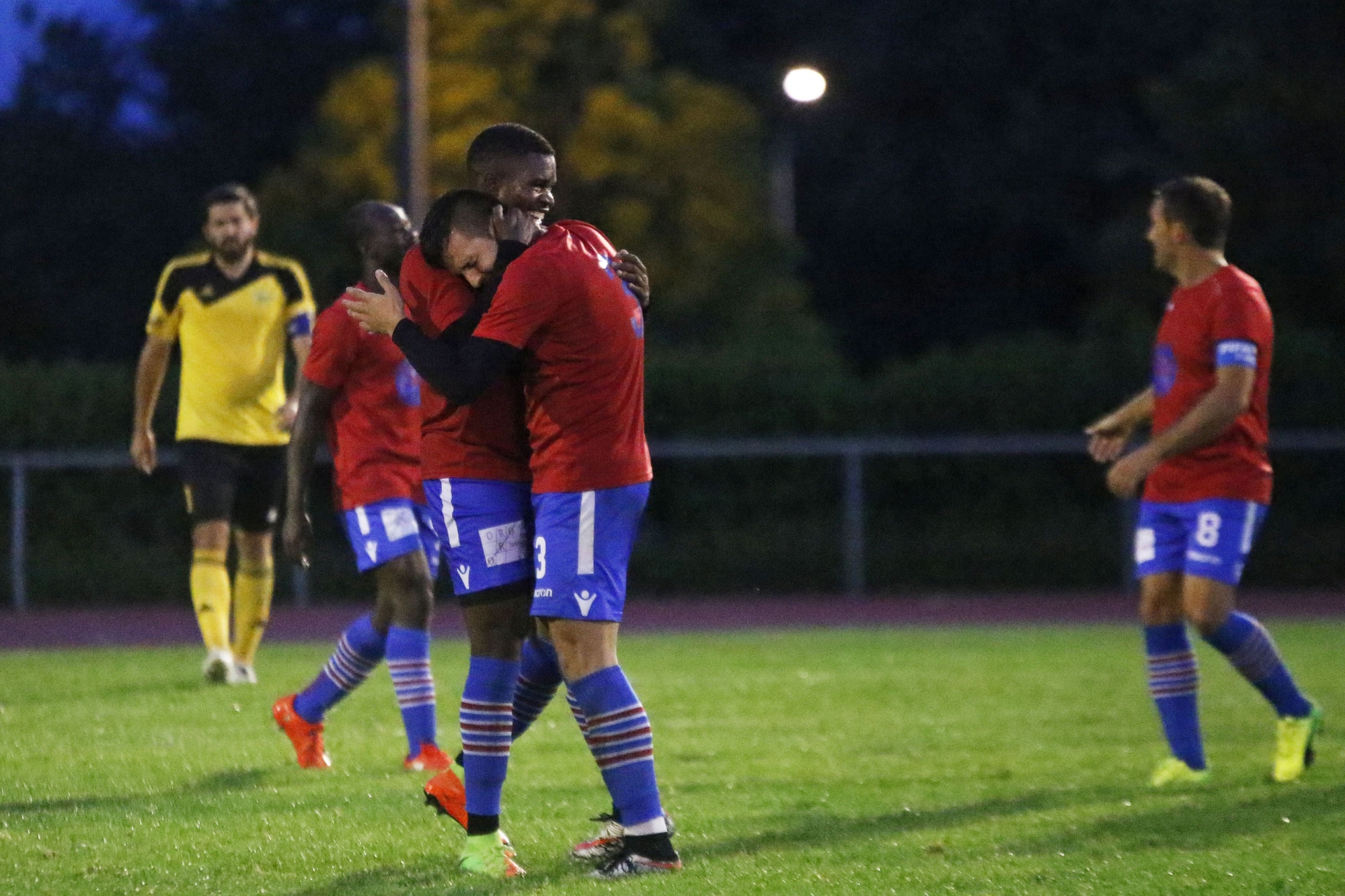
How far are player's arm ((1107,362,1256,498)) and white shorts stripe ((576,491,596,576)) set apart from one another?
2.34m

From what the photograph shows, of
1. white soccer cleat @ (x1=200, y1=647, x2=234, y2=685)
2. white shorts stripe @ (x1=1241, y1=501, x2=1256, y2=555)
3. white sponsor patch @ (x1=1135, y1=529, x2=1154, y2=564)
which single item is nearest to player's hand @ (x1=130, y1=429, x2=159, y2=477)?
white soccer cleat @ (x1=200, y1=647, x2=234, y2=685)

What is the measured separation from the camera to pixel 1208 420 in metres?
7.00

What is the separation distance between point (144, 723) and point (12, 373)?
9.57 metres

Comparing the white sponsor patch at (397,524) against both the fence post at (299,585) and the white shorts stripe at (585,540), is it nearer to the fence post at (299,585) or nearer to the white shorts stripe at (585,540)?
the white shorts stripe at (585,540)

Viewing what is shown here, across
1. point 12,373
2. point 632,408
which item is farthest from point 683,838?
point 12,373

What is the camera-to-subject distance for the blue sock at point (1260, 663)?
24.3 ft

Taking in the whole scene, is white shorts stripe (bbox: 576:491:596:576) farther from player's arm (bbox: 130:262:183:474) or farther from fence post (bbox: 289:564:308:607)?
fence post (bbox: 289:564:308:607)

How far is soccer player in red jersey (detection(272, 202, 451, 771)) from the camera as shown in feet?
24.3

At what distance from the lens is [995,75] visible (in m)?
34.6

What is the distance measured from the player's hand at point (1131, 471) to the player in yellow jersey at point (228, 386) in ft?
15.1

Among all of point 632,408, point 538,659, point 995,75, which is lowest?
point 538,659

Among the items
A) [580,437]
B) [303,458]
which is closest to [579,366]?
[580,437]

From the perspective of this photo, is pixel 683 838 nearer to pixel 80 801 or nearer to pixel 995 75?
pixel 80 801

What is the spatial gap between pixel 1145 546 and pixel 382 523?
2.80 metres
